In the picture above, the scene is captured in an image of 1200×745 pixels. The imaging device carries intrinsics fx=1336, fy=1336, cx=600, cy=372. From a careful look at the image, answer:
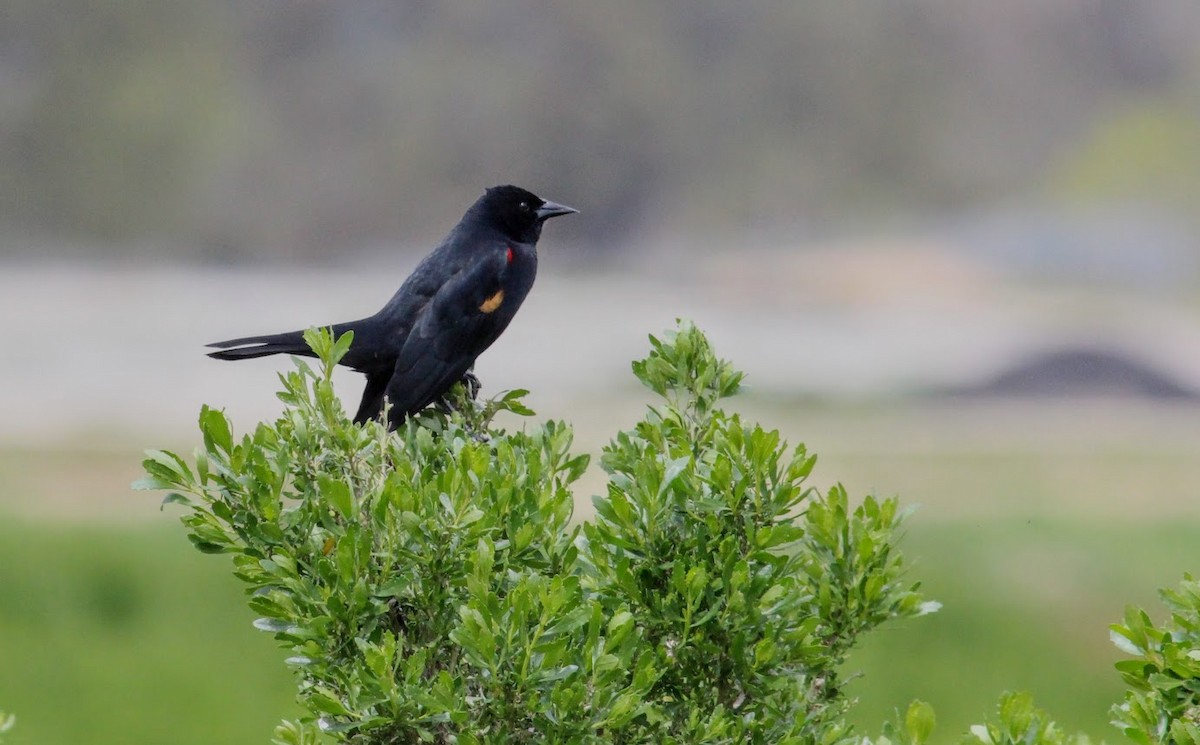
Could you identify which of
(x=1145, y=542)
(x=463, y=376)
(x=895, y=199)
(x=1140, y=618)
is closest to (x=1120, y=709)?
(x=1140, y=618)

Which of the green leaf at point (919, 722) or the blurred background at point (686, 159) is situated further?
the blurred background at point (686, 159)

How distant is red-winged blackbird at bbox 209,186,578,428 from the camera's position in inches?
128

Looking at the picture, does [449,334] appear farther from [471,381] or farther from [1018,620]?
[1018,620]

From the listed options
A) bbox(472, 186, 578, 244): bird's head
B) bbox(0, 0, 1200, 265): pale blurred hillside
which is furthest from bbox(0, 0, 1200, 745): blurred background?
bbox(472, 186, 578, 244): bird's head

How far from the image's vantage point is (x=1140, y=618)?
179 cm

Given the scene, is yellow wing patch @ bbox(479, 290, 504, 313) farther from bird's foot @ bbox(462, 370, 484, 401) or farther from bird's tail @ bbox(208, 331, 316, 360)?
bird's tail @ bbox(208, 331, 316, 360)

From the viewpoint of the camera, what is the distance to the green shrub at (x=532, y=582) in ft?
5.31

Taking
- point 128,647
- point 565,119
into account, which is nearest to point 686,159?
point 565,119

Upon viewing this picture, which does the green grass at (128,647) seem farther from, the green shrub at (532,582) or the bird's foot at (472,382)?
the green shrub at (532,582)

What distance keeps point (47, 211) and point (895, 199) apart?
9.88m

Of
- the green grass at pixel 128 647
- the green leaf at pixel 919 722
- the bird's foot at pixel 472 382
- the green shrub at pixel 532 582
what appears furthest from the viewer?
the green grass at pixel 128 647

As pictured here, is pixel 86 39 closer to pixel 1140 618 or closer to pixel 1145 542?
pixel 1145 542

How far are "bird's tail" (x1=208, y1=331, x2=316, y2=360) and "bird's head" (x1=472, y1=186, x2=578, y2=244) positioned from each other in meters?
0.88

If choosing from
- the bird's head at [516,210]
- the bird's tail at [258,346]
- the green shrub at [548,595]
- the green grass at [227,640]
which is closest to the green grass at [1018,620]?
the green grass at [227,640]
